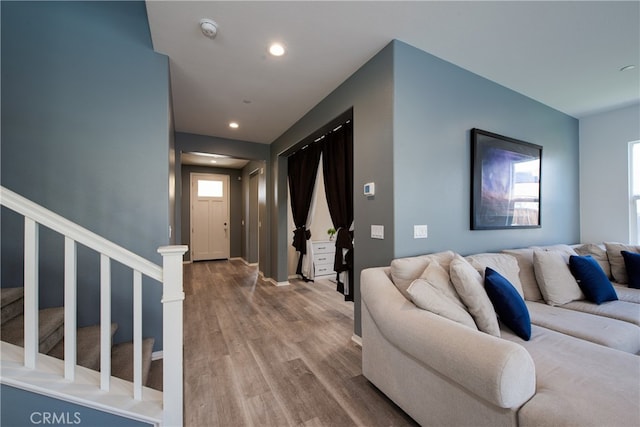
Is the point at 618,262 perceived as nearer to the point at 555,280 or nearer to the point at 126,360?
the point at 555,280

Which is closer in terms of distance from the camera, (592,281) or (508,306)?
(508,306)

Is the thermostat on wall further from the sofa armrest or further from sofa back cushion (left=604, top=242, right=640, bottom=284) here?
sofa back cushion (left=604, top=242, right=640, bottom=284)

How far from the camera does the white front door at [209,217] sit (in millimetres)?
6832

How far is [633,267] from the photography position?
2.49 meters

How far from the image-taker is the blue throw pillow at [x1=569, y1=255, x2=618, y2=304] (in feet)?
6.95

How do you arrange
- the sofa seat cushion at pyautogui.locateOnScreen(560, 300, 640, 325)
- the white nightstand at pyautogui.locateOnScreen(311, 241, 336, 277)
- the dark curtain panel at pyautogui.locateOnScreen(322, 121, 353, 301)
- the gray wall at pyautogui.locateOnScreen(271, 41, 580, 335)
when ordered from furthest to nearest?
the white nightstand at pyautogui.locateOnScreen(311, 241, 336, 277)
the dark curtain panel at pyautogui.locateOnScreen(322, 121, 353, 301)
the gray wall at pyautogui.locateOnScreen(271, 41, 580, 335)
the sofa seat cushion at pyautogui.locateOnScreen(560, 300, 640, 325)

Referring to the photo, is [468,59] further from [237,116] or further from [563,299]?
[237,116]

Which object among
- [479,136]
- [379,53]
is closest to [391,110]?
[379,53]

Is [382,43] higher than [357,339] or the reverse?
higher

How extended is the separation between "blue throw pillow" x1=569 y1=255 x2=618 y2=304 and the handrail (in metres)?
3.27

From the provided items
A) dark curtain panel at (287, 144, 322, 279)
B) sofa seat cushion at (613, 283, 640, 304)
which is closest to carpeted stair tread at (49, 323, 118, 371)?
dark curtain panel at (287, 144, 322, 279)

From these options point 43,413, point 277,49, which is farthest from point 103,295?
point 277,49

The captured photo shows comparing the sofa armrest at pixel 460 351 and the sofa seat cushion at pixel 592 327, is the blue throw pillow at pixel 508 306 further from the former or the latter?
the sofa armrest at pixel 460 351

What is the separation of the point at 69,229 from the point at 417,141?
7.78 ft
